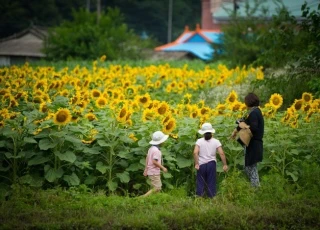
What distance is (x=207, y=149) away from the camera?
9906 millimetres

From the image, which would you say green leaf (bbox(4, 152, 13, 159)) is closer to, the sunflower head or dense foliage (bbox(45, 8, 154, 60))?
the sunflower head

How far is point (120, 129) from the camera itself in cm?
1068

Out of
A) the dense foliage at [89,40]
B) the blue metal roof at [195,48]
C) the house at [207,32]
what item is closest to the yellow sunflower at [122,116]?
the dense foliage at [89,40]

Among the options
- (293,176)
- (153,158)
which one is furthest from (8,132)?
(293,176)

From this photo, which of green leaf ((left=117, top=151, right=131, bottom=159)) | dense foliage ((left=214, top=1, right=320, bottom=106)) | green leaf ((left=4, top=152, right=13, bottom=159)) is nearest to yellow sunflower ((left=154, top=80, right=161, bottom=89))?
dense foliage ((left=214, top=1, right=320, bottom=106))

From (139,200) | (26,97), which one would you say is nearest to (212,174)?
(139,200)

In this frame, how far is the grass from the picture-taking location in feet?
26.3

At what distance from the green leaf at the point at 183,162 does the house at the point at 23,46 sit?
35.4 meters

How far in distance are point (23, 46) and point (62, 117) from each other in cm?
3910

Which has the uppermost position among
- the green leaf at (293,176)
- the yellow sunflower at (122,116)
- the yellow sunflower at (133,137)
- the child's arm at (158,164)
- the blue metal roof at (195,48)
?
the blue metal roof at (195,48)

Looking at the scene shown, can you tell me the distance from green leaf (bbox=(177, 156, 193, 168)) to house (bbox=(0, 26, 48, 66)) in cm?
3541

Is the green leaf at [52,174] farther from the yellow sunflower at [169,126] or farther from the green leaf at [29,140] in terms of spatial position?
the yellow sunflower at [169,126]

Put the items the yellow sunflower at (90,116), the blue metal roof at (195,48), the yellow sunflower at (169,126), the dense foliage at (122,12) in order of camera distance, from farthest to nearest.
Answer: the dense foliage at (122,12) < the blue metal roof at (195,48) < the yellow sunflower at (90,116) < the yellow sunflower at (169,126)

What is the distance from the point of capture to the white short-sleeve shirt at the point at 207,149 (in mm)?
9906
